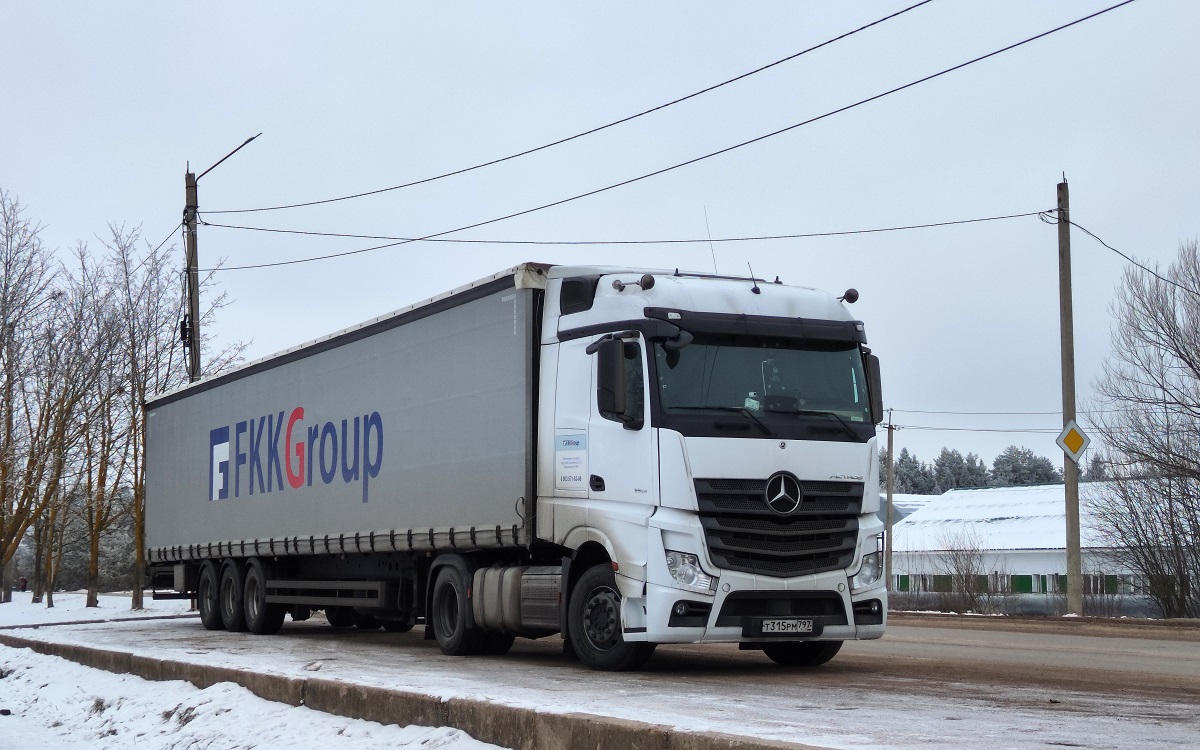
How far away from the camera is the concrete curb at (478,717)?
21.3 feet

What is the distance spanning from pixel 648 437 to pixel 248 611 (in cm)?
1040

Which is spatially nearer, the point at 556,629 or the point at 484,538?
the point at 556,629

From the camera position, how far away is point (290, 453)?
17.8 m

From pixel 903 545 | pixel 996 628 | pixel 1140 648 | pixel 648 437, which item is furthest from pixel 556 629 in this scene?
pixel 903 545

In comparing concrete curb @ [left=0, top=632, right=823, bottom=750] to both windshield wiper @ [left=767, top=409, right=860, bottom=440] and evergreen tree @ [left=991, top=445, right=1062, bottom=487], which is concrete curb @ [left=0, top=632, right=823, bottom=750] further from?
evergreen tree @ [left=991, top=445, right=1062, bottom=487]

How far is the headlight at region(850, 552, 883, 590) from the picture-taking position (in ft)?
37.9

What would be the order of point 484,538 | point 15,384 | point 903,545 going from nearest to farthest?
point 484,538 → point 15,384 → point 903,545

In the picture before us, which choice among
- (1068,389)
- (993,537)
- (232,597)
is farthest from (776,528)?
(993,537)

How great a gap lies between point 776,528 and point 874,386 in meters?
1.77

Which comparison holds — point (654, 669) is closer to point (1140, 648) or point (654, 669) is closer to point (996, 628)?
point (1140, 648)

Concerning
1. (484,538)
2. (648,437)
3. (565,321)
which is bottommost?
(484,538)

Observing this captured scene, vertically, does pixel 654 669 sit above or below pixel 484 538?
below

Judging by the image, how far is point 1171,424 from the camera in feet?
111

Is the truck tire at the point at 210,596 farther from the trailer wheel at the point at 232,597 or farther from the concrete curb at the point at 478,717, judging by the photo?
the concrete curb at the point at 478,717
